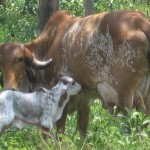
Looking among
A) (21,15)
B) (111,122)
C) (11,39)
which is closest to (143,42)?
(111,122)

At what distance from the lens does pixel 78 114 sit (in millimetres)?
8539

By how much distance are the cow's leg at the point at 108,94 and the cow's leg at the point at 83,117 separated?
741 mm

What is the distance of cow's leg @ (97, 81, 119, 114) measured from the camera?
7.48 m

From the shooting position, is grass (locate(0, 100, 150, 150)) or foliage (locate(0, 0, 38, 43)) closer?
grass (locate(0, 100, 150, 150))

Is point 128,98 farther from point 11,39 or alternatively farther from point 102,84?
point 11,39

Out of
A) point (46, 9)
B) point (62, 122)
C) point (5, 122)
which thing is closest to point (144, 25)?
point (62, 122)

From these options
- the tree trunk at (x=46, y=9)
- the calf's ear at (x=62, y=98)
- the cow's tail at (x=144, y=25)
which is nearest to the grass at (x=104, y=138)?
the calf's ear at (x=62, y=98)

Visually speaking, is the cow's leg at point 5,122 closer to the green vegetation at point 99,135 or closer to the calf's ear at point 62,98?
the green vegetation at point 99,135

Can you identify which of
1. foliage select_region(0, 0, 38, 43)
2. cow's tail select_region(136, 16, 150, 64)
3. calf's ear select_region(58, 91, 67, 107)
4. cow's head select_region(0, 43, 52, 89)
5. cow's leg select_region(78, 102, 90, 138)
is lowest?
cow's leg select_region(78, 102, 90, 138)

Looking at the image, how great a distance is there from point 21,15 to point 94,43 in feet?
33.6

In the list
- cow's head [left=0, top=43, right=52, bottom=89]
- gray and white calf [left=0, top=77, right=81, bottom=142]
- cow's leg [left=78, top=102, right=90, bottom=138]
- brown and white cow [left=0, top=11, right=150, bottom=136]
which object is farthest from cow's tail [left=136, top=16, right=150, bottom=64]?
cow's leg [left=78, top=102, right=90, bottom=138]

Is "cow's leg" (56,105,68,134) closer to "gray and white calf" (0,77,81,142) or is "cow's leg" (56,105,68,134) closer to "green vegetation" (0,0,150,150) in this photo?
"green vegetation" (0,0,150,150)

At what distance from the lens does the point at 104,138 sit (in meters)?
6.88

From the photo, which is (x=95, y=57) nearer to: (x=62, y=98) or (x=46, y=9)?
(x=62, y=98)
